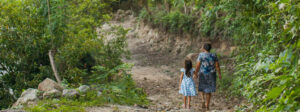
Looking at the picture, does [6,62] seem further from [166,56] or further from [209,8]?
[166,56]

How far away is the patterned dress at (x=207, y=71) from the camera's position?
631cm

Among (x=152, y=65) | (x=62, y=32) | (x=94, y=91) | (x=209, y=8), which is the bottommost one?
(x=152, y=65)

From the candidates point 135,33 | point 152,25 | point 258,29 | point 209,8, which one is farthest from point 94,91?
point 135,33

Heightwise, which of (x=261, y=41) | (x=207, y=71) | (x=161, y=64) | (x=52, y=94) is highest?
(x=261, y=41)

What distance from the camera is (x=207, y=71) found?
642 centimetres

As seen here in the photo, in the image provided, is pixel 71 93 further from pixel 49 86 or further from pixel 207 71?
pixel 207 71

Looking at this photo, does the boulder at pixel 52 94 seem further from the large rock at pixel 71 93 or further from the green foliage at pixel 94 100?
the green foliage at pixel 94 100

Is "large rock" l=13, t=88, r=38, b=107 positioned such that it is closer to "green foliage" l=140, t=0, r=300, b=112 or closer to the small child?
the small child

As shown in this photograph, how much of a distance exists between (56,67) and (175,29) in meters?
9.02

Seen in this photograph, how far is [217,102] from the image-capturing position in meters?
8.12

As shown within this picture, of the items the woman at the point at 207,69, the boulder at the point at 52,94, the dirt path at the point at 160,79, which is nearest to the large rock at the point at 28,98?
the boulder at the point at 52,94

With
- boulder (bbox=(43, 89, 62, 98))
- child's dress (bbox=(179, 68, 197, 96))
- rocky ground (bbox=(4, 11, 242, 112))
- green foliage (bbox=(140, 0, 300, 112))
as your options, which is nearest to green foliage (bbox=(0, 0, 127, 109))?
rocky ground (bbox=(4, 11, 242, 112))

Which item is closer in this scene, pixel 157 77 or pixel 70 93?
pixel 70 93

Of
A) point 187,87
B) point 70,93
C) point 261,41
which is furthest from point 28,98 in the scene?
point 261,41
